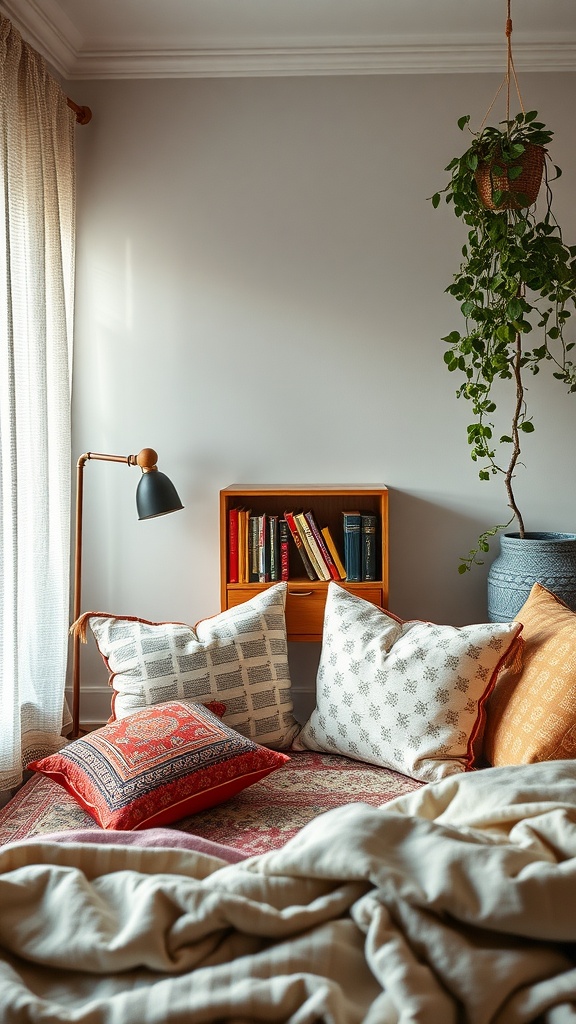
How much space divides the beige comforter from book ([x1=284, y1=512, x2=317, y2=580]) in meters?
1.90

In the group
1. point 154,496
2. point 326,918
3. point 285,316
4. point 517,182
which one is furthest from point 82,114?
point 326,918

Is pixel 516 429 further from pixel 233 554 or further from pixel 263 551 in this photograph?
pixel 233 554

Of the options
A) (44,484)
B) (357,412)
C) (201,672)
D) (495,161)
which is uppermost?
(495,161)

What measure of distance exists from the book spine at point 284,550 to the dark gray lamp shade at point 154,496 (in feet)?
1.34

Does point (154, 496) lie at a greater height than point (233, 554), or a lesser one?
greater

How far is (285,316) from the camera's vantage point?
10.9 feet

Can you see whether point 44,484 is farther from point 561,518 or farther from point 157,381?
point 561,518

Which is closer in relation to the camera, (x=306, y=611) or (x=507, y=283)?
(x=507, y=283)

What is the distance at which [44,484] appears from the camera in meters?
2.99

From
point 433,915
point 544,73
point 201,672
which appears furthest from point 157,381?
point 433,915

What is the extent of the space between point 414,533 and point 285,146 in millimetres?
1537

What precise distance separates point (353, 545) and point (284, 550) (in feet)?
0.82

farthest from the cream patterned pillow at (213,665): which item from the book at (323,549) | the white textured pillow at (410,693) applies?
the book at (323,549)

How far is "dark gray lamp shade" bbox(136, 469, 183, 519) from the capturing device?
2947 millimetres
